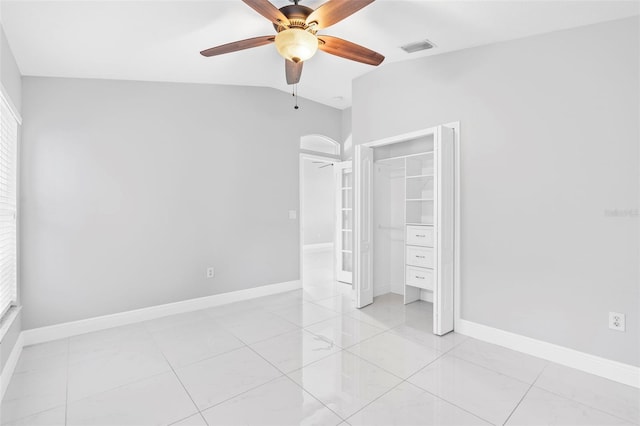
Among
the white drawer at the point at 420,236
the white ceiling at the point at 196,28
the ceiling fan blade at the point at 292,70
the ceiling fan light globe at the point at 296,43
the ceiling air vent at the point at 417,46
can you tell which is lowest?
the white drawer at the point at 420,236

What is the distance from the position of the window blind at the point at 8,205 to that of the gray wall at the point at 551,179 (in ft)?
13.2

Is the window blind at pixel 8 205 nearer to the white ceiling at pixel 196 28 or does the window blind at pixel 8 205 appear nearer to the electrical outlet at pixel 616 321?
the white ceiling at pixel 196 28

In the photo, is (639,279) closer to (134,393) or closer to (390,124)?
(390,124)

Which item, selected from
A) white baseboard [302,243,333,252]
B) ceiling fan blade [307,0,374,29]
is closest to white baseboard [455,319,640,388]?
ceiling fan blade [307,0,374,29]

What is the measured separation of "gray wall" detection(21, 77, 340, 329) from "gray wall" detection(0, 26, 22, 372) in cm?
19

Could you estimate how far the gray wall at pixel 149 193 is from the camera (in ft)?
10.1

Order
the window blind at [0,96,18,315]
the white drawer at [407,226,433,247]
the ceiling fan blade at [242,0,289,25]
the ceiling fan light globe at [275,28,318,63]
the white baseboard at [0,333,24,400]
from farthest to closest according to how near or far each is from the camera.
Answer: the white drawer at [407,226,433,247] → the window blind at [0,96,18,315] → the white baseboard at [0,333,24,400] → the ceiling fan light globe at [275,28,318,63] → the ceiling fan blade at [242,0,289,25]

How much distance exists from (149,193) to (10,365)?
6.33 feet

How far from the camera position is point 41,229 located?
3074 mm

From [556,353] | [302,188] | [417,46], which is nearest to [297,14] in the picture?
[417,46]

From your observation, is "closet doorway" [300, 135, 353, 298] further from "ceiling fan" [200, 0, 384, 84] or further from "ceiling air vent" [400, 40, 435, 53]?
"ceiling fan" [200, 0, 384, 84]

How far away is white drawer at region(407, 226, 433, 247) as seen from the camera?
12.3ft

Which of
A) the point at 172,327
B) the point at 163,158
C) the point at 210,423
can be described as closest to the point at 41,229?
the point at 163,158

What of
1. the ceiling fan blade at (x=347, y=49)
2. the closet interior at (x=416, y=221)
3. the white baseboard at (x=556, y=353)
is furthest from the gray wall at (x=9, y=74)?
the white baseboard at (x=556, y=353)
